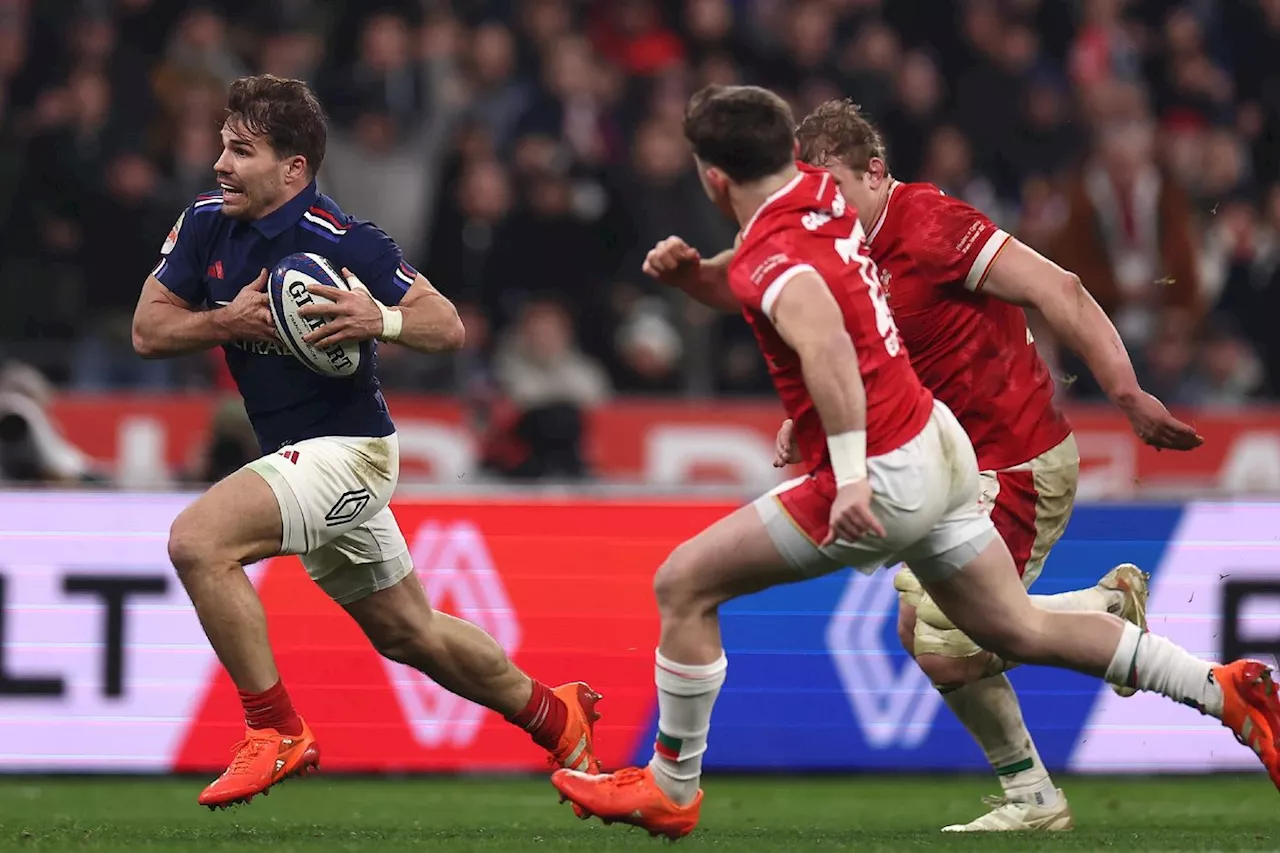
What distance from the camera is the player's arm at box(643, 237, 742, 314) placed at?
22.2 feet

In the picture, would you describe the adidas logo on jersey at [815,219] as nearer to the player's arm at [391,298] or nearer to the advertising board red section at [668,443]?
the player's arm at [391,298]

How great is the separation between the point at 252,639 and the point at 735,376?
306 inches

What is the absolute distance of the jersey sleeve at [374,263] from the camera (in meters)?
7.04

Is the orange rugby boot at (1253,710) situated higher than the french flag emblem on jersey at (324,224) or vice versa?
the french flag emblem on jersey at (324,224)

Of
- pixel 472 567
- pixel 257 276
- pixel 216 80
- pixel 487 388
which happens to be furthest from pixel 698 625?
pixel 216 80

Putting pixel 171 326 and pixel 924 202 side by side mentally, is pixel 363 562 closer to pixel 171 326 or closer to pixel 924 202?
pixel 171 326

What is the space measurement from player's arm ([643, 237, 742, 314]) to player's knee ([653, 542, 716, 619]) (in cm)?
89

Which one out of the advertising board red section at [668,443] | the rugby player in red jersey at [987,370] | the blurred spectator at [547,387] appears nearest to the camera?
the rugby player in red jersey at [987,370]

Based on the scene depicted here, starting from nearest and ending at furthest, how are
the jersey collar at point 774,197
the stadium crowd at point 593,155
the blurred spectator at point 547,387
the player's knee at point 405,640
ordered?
the jersey collar at point 774,197, the player's knee at point 405,640, the blurred spectator at point 547,387, the stadium crowd at point 593,155

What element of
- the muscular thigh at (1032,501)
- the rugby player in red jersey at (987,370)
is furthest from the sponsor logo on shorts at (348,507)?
the muscular thigh at (1032,501)

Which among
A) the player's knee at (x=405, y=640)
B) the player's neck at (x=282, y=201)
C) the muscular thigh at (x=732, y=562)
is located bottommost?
the player's knee at (x=405, y=640)

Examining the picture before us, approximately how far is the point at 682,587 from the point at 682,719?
41 cm

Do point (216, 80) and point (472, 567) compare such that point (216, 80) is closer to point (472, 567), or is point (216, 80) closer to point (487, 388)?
point (487, 388)

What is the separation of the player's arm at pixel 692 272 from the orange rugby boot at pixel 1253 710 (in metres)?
1.91
